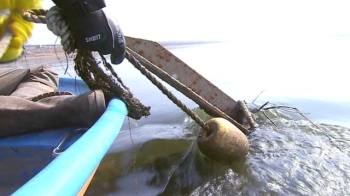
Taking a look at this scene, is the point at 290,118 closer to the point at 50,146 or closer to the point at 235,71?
the point at 50,146

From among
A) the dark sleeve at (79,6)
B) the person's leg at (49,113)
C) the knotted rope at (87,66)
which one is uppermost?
the dark sleeve at (79,6)

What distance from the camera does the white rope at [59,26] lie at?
6.18ft

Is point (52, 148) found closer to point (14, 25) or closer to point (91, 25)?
point (91, 25)

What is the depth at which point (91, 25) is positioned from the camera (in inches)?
71.6

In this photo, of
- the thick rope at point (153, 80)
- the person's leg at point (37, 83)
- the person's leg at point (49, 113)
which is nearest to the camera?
the person's leg at point (49, 113)

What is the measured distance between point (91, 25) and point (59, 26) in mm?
217

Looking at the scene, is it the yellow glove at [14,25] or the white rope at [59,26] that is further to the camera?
the yellow glove at [14,25]

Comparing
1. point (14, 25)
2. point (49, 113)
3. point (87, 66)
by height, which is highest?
point (14, 25)

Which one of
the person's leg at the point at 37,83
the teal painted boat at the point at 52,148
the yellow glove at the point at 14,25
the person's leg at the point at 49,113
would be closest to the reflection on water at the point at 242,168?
the person's leg at the point at 37,83

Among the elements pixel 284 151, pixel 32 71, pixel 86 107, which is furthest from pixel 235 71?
pixel 86 107

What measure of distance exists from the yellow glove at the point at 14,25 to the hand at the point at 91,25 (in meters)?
0.84

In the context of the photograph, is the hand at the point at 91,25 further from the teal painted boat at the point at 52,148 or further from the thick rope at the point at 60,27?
the teal painted boat at the point at 52,148

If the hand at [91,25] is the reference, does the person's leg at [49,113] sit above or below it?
below

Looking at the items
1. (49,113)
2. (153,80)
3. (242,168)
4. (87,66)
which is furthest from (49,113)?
(242,168)
